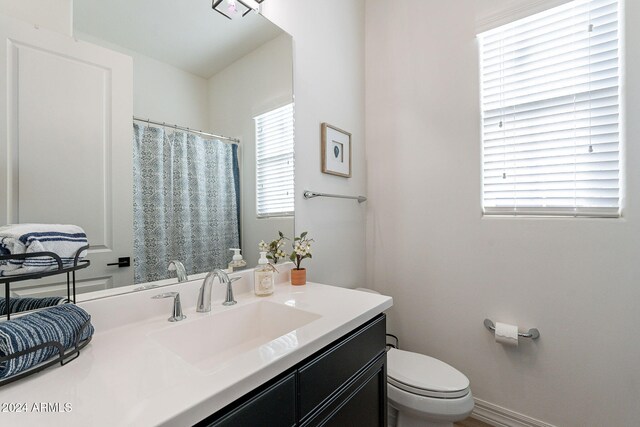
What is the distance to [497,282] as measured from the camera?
5.15 feet

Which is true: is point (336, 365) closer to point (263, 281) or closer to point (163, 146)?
point (263, 281)

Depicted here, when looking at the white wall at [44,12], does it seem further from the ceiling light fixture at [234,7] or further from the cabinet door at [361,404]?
the cabinet door at [361,404]

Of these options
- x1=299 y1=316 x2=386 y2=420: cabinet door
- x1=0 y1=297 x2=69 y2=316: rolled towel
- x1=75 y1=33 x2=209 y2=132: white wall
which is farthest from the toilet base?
x1=75 y1=33 x2=209 y2=132: white wall

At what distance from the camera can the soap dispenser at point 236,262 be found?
1.22m

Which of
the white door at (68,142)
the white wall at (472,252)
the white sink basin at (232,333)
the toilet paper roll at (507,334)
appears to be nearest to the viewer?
the white door at (68,142)

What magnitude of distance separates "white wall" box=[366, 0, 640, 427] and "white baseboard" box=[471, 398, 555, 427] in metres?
0.03

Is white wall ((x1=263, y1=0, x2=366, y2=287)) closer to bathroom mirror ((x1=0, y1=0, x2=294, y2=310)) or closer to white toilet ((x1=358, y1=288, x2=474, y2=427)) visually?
bathroom mirror ((x1=0, y1=0, x2=294, y2=310))

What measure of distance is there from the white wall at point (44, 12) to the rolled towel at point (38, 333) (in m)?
0.76

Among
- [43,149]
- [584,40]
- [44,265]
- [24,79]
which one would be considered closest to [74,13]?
[24,79]

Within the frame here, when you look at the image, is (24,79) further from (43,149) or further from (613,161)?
(613,161)

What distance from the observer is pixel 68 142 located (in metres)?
0.79

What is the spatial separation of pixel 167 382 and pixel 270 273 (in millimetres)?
650

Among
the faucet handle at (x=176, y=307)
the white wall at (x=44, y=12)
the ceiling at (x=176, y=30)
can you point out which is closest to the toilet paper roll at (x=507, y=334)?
the faucet handle at (x=176, y=307)

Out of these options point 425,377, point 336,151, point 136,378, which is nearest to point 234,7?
point 336,151
